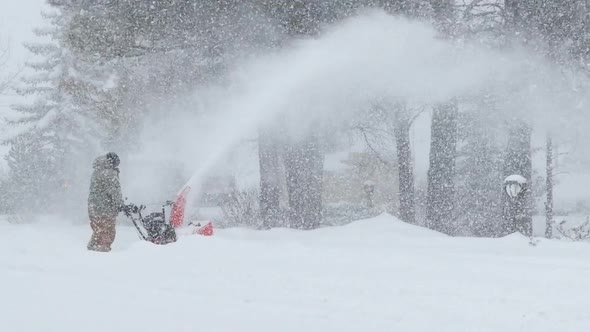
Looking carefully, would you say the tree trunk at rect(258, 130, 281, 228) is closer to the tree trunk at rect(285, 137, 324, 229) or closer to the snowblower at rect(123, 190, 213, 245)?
the tree trunk at rect(285, 137, 324, 229)

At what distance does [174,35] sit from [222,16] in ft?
4.12

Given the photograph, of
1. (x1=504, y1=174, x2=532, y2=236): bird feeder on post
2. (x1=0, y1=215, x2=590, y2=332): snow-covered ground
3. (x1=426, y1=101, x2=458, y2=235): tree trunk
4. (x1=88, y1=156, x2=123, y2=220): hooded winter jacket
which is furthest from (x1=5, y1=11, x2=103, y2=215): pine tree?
(x1=504, y1=174, x2=532, y2=236): bird feeder on post

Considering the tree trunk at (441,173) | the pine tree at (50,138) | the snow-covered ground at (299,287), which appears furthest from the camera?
the pine tree at (50,138)

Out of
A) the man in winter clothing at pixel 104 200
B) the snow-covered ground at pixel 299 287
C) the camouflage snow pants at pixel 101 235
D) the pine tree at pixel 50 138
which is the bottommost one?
the snow-covered ground at pixel 299 287

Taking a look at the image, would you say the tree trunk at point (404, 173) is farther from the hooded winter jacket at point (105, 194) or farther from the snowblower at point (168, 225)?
the hooded winter jacket at point (105, 194)

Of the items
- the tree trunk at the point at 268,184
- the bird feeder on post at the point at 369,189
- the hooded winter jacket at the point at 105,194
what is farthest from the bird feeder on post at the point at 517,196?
the bird feeder on post at the point at 369,189

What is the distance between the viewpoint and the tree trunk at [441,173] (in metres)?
15.1

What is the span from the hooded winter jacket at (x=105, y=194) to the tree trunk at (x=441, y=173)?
7.81 meters

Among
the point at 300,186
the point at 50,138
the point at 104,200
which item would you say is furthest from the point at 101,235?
the point at 50,138

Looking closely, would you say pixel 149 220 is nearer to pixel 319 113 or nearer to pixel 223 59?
pixel 223 59

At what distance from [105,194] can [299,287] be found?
15.7ft

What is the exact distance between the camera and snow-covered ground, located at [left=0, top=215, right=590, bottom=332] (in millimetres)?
5117

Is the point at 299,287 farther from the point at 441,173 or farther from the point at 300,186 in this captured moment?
the point at 441,173

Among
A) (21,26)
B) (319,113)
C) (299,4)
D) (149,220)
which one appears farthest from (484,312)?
(21,26)
